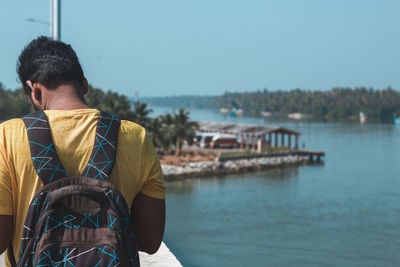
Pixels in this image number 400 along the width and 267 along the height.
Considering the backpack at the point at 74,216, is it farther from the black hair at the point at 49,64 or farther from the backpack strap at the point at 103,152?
the black hair at the point at 49,64

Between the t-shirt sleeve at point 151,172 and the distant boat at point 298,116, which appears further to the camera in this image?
the distant boat at point 298,116

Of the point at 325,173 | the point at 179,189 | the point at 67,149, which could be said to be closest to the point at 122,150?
the point at 67,149

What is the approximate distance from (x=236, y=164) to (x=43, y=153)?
36.6m

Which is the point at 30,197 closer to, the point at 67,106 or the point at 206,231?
the point at 67,106

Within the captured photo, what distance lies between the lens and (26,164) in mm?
1229

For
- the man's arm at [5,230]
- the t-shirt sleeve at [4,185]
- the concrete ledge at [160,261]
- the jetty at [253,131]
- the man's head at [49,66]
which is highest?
the man's head at [49,66]

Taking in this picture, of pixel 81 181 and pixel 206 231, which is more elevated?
pixel 81 181

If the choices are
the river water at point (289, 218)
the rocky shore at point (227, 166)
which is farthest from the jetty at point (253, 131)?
the river water at point (289, 218)

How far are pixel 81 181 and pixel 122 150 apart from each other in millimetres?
144

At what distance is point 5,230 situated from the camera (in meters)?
1.26

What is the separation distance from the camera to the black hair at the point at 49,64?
1367mm

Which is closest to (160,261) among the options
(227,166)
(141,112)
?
(141,112)

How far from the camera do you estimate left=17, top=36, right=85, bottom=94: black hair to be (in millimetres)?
1367

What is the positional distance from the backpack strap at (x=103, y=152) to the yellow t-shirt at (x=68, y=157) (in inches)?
0.6
